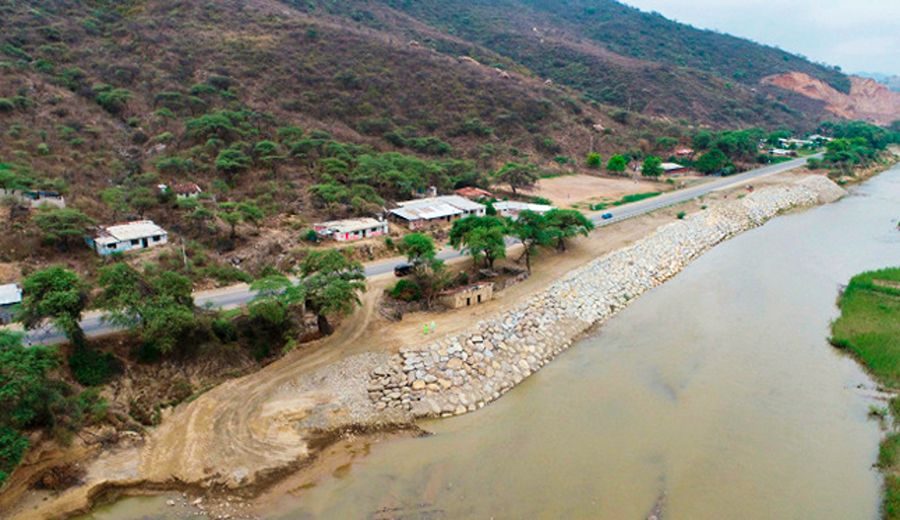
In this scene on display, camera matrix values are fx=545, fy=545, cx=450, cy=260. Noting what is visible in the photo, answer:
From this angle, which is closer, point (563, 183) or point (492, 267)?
point (492, 267)

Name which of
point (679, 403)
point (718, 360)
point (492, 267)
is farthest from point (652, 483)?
point (492, 267)

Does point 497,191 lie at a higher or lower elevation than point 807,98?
lower

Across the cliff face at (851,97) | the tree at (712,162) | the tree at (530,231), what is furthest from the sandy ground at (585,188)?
the cliff face at (851,97)

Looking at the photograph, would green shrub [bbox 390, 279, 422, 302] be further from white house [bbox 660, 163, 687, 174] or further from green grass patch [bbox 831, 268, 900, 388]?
white house [bbox 660, 163, 687, 174]

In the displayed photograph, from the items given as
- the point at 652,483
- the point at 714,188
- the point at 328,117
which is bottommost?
the point at 652,483

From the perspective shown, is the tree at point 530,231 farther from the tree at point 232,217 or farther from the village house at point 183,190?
the village house at point 183,190

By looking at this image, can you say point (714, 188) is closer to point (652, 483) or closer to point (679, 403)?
point (679, 403)

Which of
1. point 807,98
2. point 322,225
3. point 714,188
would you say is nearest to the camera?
point 322,225

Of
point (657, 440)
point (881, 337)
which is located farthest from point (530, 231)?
point (881, 337)
